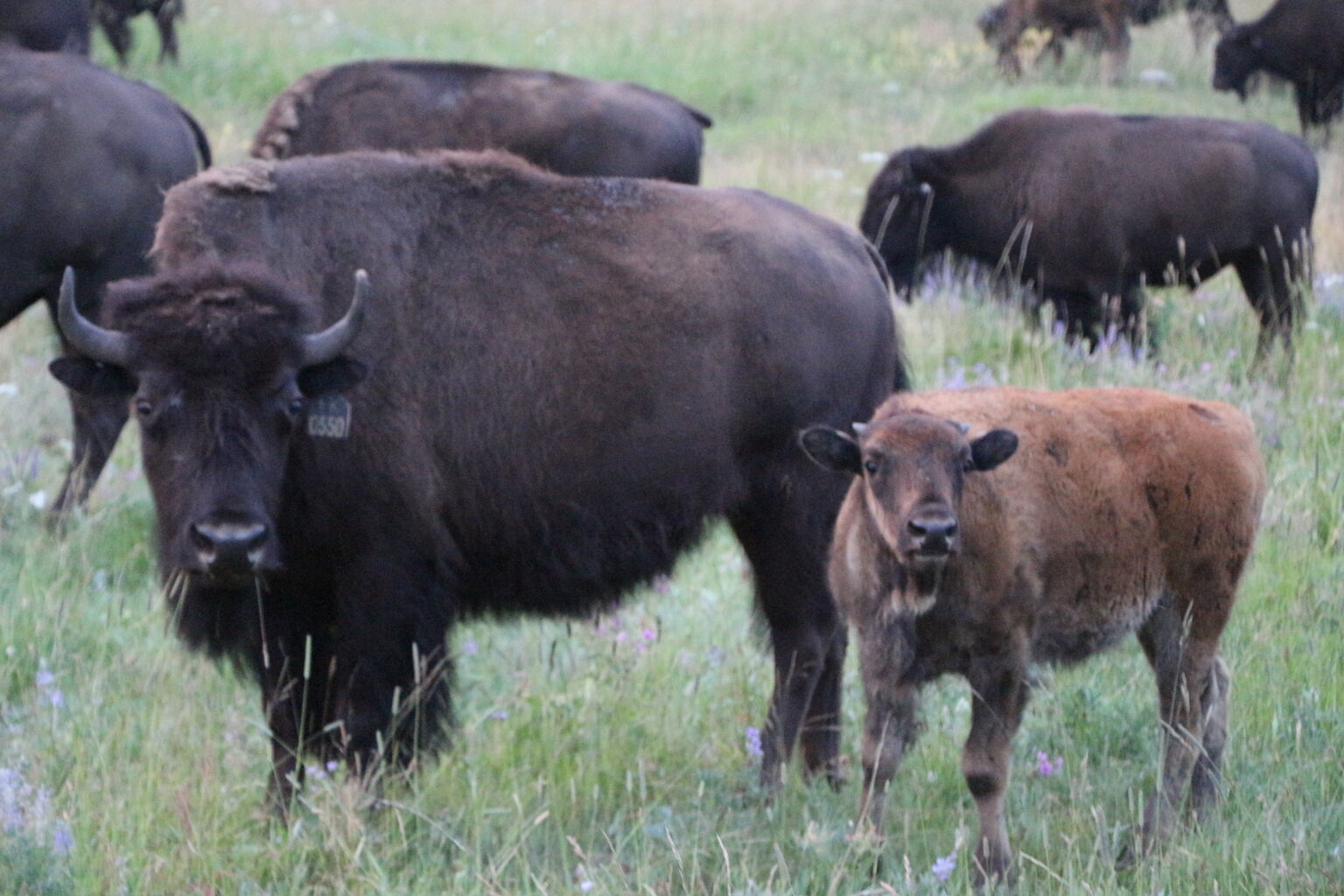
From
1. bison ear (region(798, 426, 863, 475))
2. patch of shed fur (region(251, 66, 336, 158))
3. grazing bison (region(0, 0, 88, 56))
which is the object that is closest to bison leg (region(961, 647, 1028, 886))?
bison ear (region(798, 426, 863, 475))

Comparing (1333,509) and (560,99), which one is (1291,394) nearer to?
(1333,509)

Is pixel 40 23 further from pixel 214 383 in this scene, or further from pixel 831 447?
pixel 831 447

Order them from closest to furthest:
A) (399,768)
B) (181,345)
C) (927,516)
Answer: (927,516) < (181,345) < (399,768)

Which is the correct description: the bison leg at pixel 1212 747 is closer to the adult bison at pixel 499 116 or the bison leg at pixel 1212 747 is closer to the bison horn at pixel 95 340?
the bison horn at pixel 95 340

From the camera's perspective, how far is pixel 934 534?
158 inches

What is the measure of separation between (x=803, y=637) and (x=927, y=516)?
5.70ft

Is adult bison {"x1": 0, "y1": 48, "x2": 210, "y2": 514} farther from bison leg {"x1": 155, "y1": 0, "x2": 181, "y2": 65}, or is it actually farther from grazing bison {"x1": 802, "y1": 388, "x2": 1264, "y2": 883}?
bison leg {"x1": 155, "y1": 0, "x2": 181, "y2": 65}

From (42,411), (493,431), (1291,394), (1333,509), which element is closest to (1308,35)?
(1291,394)

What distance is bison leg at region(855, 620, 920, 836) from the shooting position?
448 cm

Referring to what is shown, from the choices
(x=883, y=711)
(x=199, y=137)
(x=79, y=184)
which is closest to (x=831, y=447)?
(x=883, y=711)

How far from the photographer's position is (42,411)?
9.42 m

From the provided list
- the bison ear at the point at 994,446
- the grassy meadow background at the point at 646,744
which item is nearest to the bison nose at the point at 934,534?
the bison ear at the point at 994,446

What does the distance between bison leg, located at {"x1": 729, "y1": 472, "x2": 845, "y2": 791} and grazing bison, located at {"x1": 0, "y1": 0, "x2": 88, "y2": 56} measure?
6.01m

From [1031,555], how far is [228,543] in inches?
89.0
